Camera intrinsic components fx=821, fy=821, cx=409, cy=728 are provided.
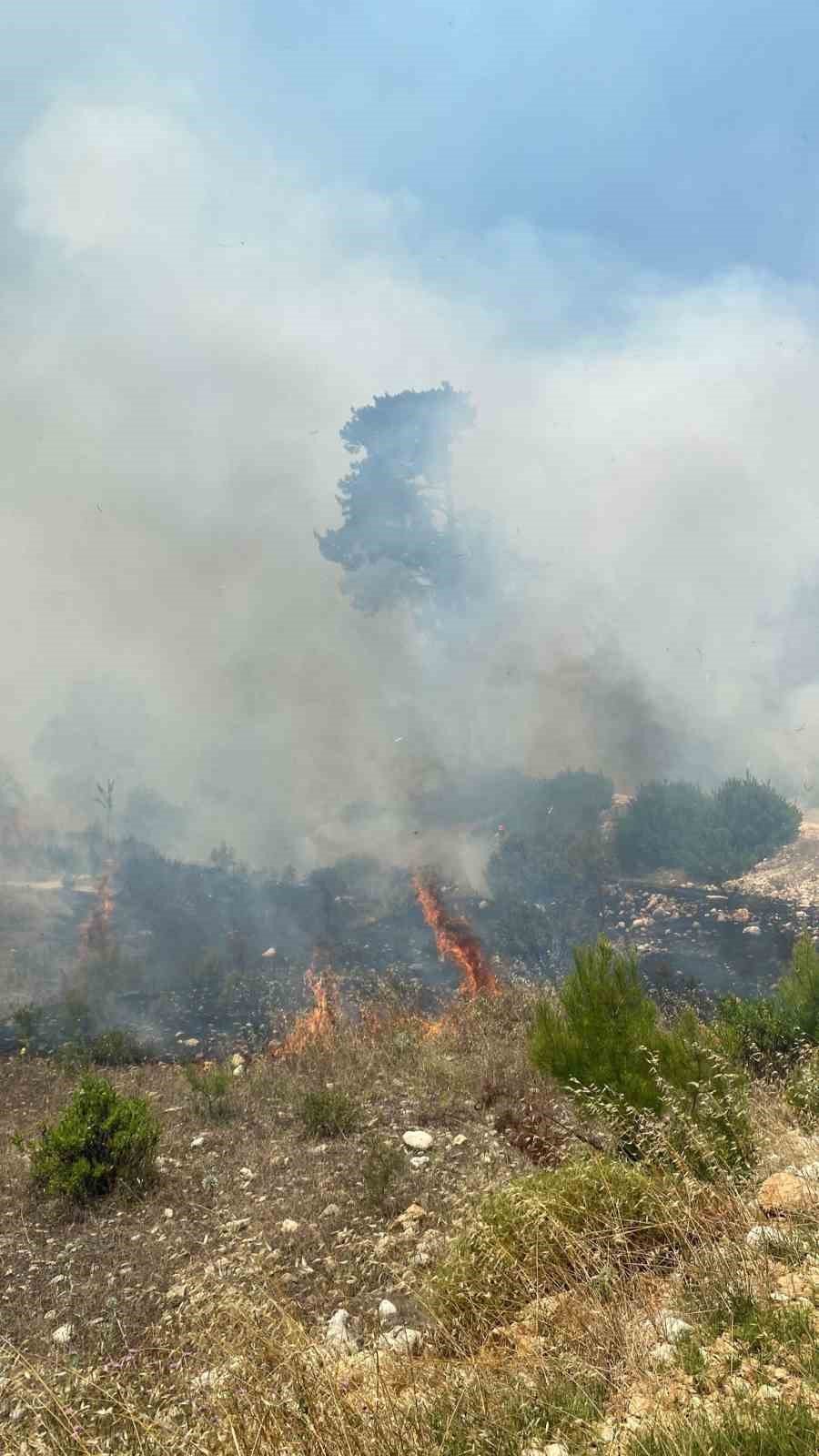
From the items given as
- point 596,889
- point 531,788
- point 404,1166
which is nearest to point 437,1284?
point 404,1166

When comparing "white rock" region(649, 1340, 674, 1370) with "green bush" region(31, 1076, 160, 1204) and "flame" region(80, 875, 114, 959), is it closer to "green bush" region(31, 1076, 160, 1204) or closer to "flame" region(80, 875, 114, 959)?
"green bush" region(31, 1076, 160, 1204)

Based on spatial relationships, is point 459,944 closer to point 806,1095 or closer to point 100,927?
point 100,927

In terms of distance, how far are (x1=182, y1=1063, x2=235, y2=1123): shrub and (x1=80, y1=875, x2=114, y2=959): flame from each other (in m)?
8.19

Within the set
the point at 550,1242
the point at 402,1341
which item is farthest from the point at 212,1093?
the point at 550,1242

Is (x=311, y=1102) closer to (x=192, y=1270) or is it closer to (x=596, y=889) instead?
(x=192, y=1270)

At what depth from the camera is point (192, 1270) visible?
5586 mm

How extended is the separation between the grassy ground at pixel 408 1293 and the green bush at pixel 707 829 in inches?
640

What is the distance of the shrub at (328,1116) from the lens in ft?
27.8

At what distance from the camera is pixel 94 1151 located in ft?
24.4

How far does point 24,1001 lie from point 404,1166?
11.3 meters

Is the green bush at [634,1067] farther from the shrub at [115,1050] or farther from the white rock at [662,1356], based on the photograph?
the shrub at [115,1050]

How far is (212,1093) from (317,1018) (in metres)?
4.18

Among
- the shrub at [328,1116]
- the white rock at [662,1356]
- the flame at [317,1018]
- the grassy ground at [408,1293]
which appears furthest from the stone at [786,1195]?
the flame at [317,1018]

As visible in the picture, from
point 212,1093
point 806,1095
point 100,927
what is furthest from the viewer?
point 100,927
